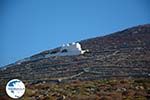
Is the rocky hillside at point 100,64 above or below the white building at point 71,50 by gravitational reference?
below

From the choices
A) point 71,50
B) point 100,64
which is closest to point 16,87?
point 100,64

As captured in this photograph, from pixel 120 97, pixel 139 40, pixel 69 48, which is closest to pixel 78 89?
pixel 120 97

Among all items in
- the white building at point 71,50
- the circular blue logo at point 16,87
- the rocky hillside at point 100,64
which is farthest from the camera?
the white building at point 71,50

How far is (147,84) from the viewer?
47.1 m

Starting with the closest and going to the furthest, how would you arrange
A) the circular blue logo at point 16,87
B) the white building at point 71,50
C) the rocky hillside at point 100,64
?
the circular blue logo at point 16,87 → the rocky hillside at point 100,64 → the white building at point 71,50

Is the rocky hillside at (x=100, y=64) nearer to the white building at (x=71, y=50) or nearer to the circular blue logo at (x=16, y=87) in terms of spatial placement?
the white building at (x=71, y=50)

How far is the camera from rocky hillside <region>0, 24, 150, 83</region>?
2643 inches

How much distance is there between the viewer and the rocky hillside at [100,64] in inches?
2643

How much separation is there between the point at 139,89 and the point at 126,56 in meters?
44.4

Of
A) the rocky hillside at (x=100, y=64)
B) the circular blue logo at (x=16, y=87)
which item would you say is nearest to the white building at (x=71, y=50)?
the rocky hillside at (x=100, y=64)

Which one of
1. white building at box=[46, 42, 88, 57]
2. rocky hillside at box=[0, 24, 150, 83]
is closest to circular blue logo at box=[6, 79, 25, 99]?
rocky hillside at box=[0, 24, 150, 83]

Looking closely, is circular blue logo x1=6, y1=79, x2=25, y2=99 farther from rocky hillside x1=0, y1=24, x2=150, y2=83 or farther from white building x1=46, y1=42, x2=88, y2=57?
white building x1=46, y1=42, x2=88, y2=57

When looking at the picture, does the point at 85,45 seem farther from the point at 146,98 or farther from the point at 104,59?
the point at 146,98

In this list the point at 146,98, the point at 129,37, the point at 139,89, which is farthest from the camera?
the point at 129,37
